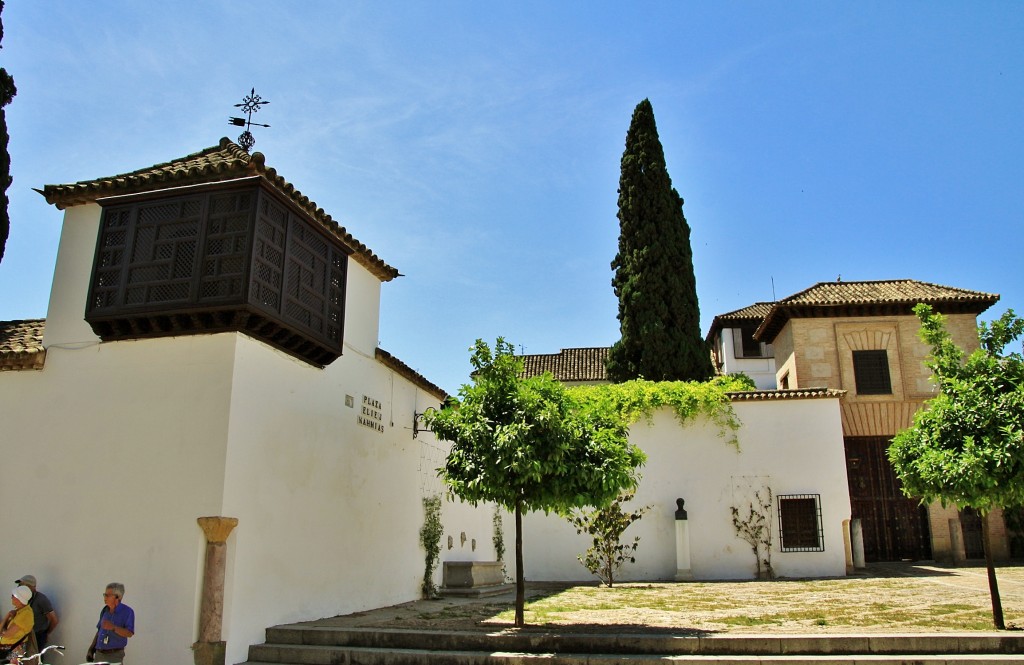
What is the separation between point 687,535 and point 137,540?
1159cm

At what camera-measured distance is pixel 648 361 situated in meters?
22.5

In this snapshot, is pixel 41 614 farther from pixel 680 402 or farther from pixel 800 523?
pixel 800 523

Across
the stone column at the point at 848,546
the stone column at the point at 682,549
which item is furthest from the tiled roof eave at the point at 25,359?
the stone column at the point at 848,546

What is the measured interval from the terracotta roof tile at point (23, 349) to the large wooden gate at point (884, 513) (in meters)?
18.9

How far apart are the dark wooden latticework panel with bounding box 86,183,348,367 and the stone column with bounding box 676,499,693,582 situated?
9.98 metres

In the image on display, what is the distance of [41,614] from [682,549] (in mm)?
12169

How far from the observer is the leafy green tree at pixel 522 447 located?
8.55 meters

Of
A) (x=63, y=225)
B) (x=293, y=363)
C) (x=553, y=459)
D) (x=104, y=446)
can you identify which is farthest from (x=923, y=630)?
(x=63, y=225)

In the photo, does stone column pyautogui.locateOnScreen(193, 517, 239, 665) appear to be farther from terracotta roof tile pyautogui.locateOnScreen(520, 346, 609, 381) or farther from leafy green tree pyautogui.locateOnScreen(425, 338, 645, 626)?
terracotta roof tile pyautogui.locateOnScreen(520, 346, 609, 381)

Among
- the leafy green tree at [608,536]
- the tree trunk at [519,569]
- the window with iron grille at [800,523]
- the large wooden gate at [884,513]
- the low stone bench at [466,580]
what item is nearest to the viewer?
the tree trunk at [519,569]

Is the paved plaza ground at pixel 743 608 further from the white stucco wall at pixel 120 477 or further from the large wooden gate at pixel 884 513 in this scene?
the large wooden gate at pixel 884 513

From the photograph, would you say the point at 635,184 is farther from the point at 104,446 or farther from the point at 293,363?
the point at 104,446

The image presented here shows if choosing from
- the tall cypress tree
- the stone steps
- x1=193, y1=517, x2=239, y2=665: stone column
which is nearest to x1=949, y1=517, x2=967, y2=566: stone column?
the tall cypress tree

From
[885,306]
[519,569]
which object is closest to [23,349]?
[519,569]
